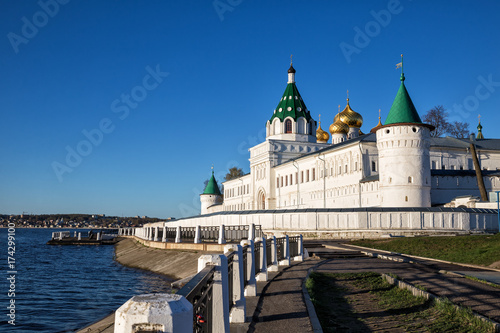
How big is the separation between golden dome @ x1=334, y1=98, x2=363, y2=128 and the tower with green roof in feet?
17.6

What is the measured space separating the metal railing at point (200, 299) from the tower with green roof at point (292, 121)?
59348 millimetres

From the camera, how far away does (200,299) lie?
4.11 metres

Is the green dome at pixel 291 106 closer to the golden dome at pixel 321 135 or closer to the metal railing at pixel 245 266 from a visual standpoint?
the golden dome at pixel 321 135

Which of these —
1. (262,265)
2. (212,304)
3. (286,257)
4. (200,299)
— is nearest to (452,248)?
(286,257)

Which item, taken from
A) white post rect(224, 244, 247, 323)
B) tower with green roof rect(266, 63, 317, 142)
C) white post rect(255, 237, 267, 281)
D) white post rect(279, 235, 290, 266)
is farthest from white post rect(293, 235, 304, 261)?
tower with green roof rect(266, 63, 317, 142)

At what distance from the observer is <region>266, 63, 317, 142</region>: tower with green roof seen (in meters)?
63.8

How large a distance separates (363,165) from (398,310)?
3795 centimetres

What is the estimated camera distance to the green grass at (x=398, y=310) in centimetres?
705

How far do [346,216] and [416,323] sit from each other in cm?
2709

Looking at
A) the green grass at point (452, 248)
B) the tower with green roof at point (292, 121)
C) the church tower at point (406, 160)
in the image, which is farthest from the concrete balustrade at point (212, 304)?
the tower with green roof at point (292, 121)

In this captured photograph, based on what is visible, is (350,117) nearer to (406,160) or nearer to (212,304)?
(406,160)

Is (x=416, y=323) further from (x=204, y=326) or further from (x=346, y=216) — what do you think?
(x=346, y=216)

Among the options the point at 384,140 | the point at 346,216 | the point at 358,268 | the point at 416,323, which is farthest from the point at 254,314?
the point at 384,140

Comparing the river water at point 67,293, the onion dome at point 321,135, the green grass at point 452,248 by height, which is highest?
the onion dome at point 321,135
